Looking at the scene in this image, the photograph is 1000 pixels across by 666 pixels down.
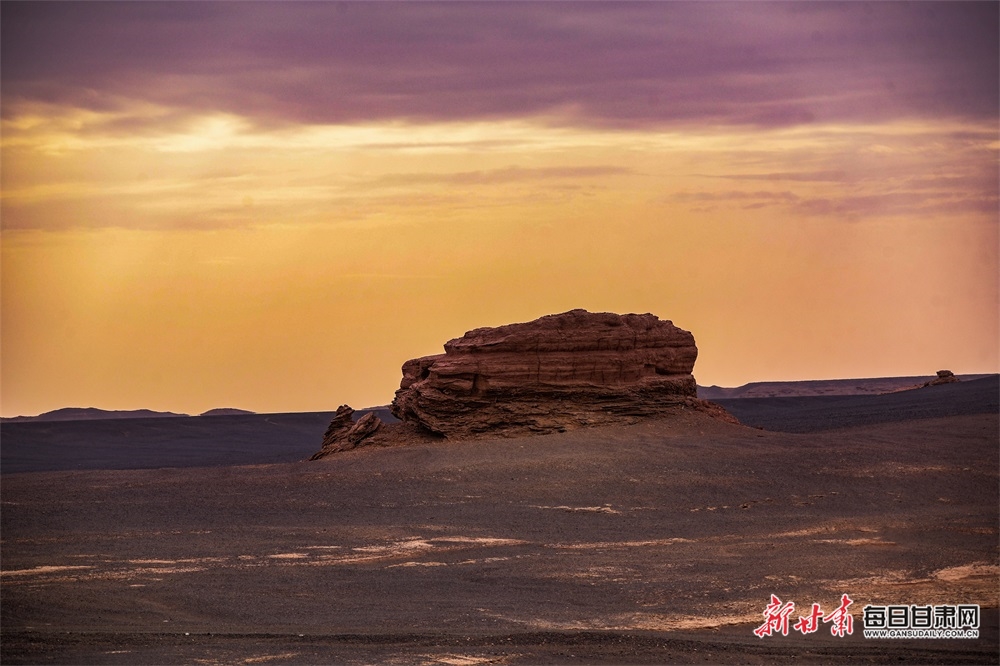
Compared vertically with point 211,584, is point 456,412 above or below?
above

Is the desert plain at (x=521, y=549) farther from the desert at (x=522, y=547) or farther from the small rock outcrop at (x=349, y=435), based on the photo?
the small rock outcrop at (x=349, y=435)

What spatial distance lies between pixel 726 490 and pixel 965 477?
5955 millimetres

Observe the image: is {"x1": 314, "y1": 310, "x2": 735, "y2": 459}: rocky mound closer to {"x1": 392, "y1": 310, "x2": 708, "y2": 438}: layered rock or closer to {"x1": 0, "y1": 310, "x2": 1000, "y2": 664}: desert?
{"x1": 392, "y1": 310, "x2": 708, "y2": 438}: layered rock

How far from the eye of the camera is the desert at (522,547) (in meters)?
19.4

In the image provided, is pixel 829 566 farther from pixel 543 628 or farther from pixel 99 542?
pixel 99 542

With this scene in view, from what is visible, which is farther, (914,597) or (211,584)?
(211,584)

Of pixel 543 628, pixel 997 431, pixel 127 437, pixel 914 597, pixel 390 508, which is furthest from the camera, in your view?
pixel 127 437

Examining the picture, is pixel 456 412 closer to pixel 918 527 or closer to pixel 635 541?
pixel 635 541

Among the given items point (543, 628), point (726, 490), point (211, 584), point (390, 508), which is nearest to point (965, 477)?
point (726, 490)

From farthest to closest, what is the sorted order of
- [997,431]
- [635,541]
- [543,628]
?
1. [997,431]
2. [635,541]
3. [543,628]

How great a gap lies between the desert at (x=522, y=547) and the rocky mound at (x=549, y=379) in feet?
2.51

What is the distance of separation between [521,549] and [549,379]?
13.6 meters

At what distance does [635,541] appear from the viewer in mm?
28406

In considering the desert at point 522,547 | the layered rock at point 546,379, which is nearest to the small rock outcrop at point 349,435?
the desert at point 522,547
